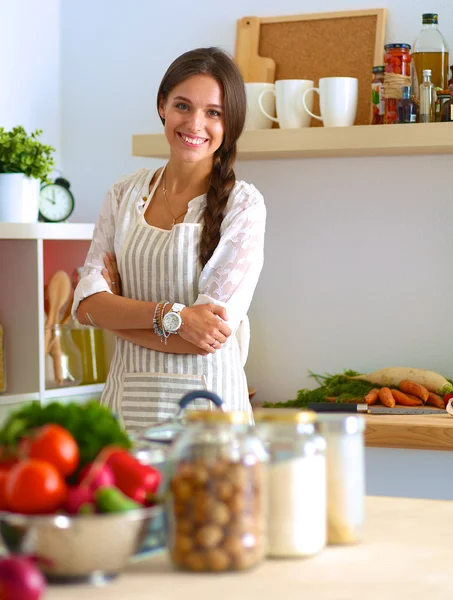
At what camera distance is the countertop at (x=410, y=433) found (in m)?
2.58

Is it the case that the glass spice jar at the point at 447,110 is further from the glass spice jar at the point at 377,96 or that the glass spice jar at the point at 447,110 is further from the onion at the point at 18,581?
the onion at the point at 18,581

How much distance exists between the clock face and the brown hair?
930mm

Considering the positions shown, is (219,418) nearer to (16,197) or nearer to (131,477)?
(131,477)

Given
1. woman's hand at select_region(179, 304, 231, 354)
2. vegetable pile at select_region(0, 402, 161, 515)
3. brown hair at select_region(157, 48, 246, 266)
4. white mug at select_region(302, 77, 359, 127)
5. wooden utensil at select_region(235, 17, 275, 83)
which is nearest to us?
vegetable pile at select_region(0, 402, 161, 515)

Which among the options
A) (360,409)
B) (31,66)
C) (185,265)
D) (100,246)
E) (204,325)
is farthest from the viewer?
(31,66)

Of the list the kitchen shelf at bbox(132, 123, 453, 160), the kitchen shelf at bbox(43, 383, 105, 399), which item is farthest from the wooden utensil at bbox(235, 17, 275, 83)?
the kitchen shelf at bbox(43, 383, 105, 399)

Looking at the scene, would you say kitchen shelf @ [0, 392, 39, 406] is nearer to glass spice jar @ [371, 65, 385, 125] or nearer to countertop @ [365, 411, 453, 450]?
countertop @ [365, 411, 453, 450]

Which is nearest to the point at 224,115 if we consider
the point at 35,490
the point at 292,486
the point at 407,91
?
the point at 407,91

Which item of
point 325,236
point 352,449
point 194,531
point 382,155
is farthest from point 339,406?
point 194,531

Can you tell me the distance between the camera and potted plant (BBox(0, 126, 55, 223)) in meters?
2.79

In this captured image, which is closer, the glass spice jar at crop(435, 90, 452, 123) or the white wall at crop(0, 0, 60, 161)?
the glass spice jar at crop(435, 90, 452, 123)

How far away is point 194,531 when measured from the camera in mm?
1088

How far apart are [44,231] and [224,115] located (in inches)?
32.8

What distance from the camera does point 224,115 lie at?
7.52 ft
